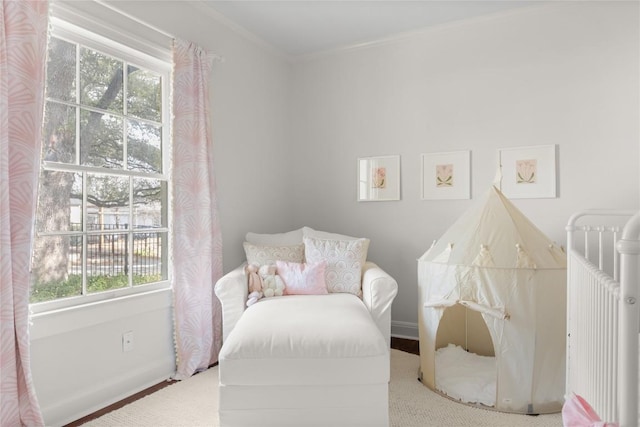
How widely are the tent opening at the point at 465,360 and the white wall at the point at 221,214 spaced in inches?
64.6

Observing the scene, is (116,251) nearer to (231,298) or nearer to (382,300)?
(231,298)

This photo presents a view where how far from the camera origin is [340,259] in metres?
2.77

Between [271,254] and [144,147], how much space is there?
42.6 inches

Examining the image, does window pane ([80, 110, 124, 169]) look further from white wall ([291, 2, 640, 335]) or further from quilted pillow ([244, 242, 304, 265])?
white wall ([291, 2, 640, 335])

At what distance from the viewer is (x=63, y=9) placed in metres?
1.92

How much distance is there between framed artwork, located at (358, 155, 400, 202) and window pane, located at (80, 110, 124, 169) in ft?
6.33

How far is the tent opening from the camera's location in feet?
7.11

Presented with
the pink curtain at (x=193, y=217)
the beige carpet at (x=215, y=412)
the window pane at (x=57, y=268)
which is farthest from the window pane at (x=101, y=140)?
the beige carpet at (x=215, y=412)

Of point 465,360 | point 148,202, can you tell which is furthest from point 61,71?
point 465,360

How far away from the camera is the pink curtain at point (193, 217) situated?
250cm

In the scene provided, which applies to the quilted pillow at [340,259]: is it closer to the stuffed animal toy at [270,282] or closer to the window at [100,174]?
the stuffed animal toy at [270,282]

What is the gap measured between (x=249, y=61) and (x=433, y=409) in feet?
9.29

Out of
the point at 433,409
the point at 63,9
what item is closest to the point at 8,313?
the point at 63,9

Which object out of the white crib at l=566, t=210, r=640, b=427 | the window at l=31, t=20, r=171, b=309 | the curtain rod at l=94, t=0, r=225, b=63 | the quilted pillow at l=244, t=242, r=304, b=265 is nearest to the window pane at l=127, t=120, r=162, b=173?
the window at l=31, t=20, r=171, b=309
